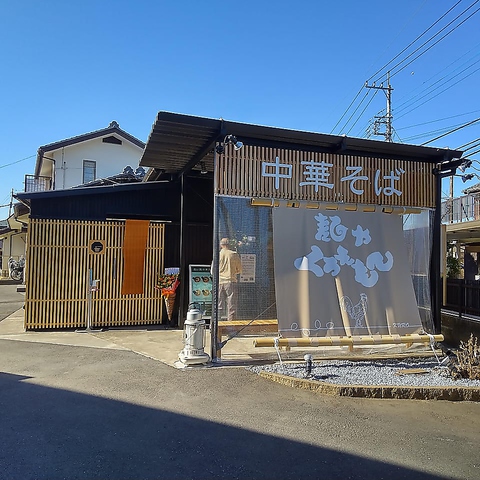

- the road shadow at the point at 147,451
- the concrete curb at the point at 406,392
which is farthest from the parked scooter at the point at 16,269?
the concrete curb at the point at 406,392

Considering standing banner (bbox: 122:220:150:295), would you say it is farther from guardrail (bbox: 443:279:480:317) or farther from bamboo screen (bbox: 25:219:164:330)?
guardrail (bbox: 443:279:480:317)

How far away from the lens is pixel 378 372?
246 inches

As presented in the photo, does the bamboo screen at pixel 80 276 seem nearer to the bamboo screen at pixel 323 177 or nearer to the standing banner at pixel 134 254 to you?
the standing banner at pixel 134 254

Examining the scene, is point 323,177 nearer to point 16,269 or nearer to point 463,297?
point 463,297

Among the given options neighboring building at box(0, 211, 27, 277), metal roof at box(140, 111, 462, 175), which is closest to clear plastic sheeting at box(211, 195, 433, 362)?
metal roof at box(140, 111, 462, 175)

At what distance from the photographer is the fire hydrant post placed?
6453mm

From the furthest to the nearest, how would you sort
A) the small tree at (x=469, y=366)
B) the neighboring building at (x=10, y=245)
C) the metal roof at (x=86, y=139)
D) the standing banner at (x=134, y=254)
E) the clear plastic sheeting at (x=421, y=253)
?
the neighboring building at (x=10, y=245), the metal roof at (x=86, y=139), the standing banner at (x=134, y=254), the clear plastic sheeting at (x=421, y=253), the small tree at (x=469, y=366)

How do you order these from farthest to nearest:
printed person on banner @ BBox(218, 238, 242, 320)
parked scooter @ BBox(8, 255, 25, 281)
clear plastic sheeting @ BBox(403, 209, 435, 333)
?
parked scooter @ BBox(8, 255, 25, 281)
clear plastic sheeting @ BBox(403, 209, 435, 333)
printed person on banner @ BBox(218, 238, 242, 320)

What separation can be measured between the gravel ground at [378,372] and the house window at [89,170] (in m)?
19.4

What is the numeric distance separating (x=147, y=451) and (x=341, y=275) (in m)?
4.46

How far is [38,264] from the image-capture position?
934 centimetres

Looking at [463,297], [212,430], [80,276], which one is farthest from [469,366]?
[80,276]

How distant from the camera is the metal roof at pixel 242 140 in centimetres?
657

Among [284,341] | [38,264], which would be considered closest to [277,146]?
[284,341]
